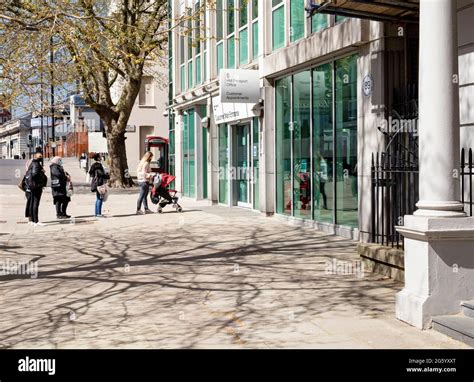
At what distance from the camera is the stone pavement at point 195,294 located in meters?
6.13

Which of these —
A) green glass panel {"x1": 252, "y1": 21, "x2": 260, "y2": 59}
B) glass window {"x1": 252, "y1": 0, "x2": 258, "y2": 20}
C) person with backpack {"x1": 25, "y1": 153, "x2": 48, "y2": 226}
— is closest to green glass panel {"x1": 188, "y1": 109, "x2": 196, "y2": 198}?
green glass panel {"x1": 252, "y1": 21, "x2": 260, "y2": 59}

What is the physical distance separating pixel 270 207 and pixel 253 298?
9.50 meters

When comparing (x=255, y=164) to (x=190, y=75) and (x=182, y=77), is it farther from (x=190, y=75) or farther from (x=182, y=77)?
(x=182, y=77)

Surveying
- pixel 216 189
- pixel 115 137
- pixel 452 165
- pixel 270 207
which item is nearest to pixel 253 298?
pixel 452 165

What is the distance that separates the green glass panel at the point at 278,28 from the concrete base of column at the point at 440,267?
35.1 feet

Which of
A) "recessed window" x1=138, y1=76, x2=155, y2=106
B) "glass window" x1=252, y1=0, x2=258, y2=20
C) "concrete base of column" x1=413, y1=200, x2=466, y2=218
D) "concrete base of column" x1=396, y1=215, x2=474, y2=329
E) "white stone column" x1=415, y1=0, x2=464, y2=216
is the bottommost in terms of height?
"concrete base of column" x1=396, y1=215, x2=474, y2=329

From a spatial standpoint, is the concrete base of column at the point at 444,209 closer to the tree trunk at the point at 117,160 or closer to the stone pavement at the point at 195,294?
the stone pavement at the point at 195,294

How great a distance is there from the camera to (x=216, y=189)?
22453 mm

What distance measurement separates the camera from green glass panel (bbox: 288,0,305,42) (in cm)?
1500

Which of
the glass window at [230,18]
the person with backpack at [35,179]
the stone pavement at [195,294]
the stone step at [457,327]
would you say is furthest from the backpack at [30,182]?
the stone step at [457,327]

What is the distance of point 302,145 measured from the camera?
15266mm

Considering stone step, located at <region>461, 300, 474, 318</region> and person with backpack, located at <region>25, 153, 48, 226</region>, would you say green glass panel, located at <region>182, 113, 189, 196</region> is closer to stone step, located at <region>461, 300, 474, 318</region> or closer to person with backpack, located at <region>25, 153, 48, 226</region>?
person with backpack, located at <region>25, 153, 48, 226</region>

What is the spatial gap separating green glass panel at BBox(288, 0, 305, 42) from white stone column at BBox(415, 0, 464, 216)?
8624 millimetres

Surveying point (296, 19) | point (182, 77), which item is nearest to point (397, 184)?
point (296, 19)
